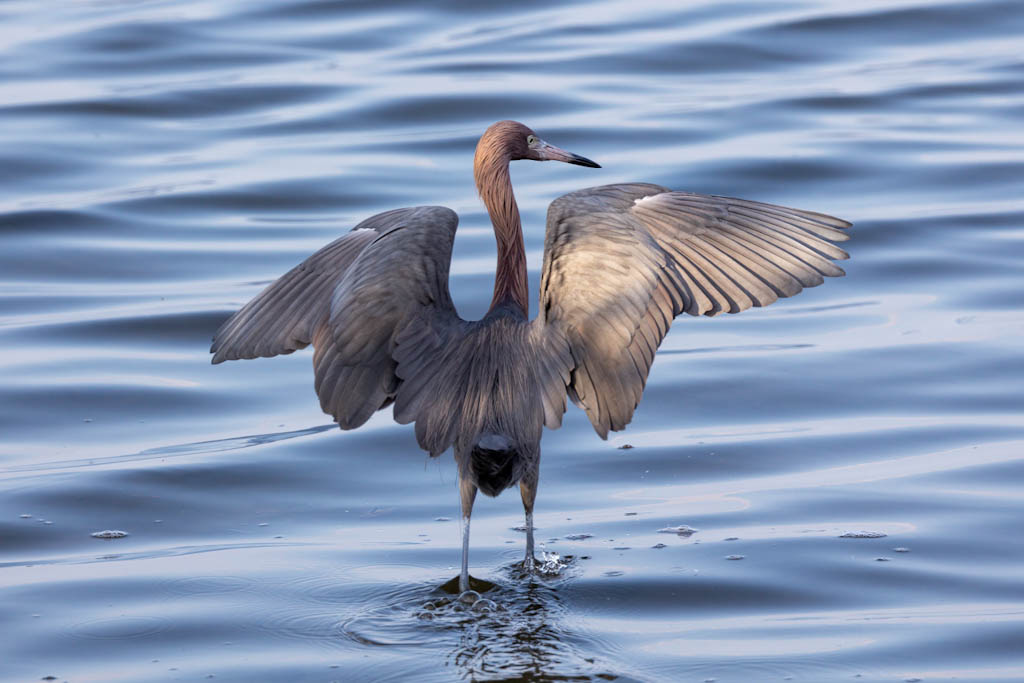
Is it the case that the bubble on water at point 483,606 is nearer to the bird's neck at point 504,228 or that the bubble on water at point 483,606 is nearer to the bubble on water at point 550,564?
the bubble on water at point 550,564

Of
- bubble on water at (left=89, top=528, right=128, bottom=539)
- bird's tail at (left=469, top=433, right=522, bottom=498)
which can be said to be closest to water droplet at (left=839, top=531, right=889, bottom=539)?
bird's tail at (left=469, top=433, right=522, bottom=498)

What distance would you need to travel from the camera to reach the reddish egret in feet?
18.6

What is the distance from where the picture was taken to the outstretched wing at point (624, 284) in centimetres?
568

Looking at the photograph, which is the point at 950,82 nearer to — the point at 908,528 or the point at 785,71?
the point at 785,71

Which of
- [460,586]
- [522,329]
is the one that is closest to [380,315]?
[522,329]

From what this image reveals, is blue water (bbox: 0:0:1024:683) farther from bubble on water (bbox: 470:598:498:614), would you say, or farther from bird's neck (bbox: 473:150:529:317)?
bird's neck (bbox: 473:150:529:317)

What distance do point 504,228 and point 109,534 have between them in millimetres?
2241

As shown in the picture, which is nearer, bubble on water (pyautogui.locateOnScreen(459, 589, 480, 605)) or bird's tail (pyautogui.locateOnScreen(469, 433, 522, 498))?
bird's tail (pyautogui.locateOnScreen(469, 433, 522, 498))

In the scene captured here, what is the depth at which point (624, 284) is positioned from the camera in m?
5.68

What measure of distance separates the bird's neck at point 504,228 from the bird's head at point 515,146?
38 mm

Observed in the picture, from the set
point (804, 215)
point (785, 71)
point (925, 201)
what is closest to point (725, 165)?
point (925, 201)

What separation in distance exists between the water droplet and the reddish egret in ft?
3.73

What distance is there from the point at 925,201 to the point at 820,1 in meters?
6.80

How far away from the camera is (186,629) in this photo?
5.70m
